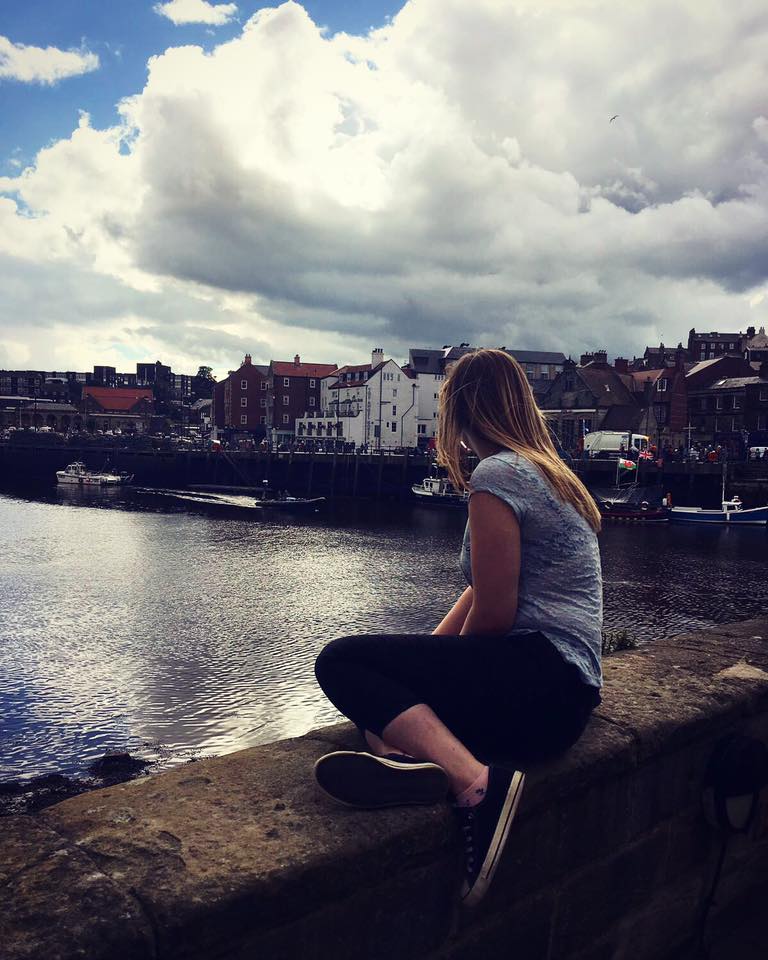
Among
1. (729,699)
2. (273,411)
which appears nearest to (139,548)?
(729,699)

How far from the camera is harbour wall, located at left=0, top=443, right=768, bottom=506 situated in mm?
63000

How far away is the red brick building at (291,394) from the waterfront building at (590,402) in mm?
38507

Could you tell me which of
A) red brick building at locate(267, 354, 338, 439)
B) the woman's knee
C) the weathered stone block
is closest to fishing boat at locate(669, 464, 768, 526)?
the woman's knee

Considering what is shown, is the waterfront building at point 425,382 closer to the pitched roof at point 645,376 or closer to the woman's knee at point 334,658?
the pitched roof at point 645,376

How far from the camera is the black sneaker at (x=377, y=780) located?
2.53 m

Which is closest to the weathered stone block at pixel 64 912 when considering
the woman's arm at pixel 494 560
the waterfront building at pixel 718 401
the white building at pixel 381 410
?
the woman's arm at pixel 494 560

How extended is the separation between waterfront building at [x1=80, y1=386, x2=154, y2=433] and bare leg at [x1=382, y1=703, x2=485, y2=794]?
489ft

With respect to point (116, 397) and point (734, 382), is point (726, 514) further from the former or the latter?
point (116, 397)

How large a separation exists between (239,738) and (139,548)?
26.1 metres

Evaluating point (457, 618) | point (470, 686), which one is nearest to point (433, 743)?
point (470, 686)

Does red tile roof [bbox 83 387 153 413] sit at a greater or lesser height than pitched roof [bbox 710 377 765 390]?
greater

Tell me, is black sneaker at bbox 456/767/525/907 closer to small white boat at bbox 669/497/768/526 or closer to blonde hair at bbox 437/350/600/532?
blonde hair at bbox 437/350/600/532

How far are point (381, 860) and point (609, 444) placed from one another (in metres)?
73.8

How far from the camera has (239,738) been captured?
14.1 m
